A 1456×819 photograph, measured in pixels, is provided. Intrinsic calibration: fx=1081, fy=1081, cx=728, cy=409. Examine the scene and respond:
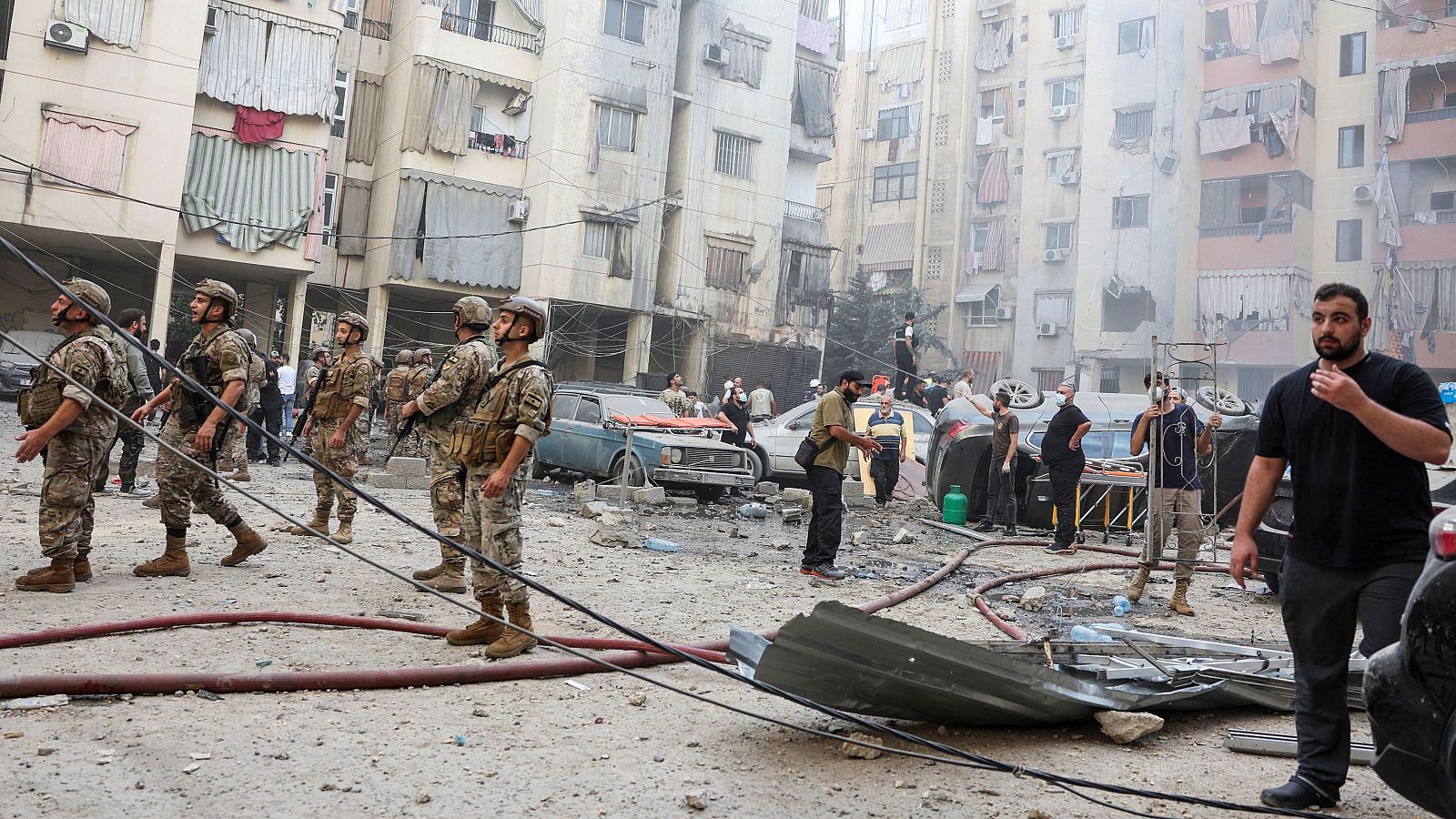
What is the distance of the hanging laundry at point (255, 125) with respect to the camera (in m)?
25.5

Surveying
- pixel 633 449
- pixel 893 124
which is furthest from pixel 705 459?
pixel 893 124

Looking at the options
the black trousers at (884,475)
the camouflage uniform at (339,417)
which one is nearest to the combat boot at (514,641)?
the camouflage uniform at (339,417)

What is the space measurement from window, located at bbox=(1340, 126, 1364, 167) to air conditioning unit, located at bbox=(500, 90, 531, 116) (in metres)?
24.9

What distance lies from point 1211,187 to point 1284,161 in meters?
2.38

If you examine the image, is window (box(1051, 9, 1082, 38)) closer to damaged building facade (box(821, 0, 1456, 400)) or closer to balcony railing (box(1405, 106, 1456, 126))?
damaged building facade (box(821, 0, 1456, 400))

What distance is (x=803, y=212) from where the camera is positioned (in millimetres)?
35406

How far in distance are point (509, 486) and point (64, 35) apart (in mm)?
23147

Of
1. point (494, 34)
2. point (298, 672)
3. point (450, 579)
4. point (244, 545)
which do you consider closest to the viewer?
point (298, 672)

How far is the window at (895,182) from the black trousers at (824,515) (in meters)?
38.4

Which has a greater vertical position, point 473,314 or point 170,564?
point 473,314

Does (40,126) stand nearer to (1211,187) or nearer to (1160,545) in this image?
(1160,545)

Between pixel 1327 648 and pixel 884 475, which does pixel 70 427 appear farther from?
pixel 884 475

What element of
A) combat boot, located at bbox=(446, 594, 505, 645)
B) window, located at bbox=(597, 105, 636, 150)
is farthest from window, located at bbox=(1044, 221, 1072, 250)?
combat boot, located at bbox=(446, 594, 505, 645)

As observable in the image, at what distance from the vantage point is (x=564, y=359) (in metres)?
31.8
